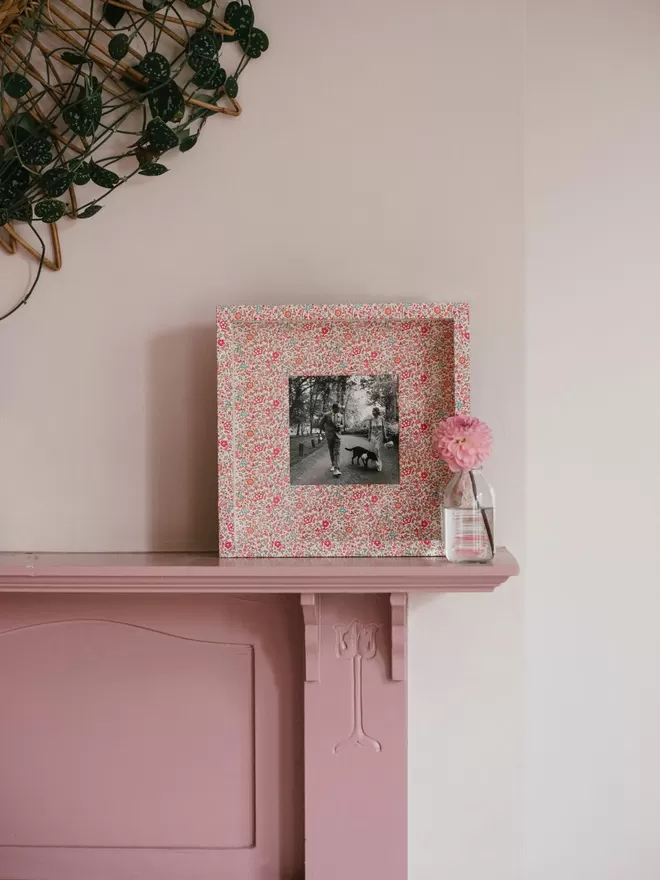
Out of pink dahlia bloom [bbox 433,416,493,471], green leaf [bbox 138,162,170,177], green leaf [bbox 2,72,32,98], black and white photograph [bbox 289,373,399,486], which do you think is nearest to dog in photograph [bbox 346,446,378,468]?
black and white photograph [bbox 289,373,399,486]

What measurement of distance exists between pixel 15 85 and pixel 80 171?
0.53ft

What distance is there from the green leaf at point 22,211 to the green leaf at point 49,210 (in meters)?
0.01

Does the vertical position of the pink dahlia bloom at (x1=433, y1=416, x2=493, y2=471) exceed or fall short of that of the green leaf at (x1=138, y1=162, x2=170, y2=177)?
it falls short

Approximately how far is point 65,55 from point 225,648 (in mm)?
1069

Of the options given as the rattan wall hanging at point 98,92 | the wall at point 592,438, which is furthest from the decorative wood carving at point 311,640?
the rattan wall hanging at point 98,92

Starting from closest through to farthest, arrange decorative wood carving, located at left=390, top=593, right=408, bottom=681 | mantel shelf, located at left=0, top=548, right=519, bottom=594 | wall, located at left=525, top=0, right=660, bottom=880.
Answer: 1. mantel shelf, located at left=0, top=548, right=519, bottom=594
2. decorative wood carving, located at left=390, top=593, right=408, bottom=681
3. wall, located at left=525, top=0, right=660, bottom=880

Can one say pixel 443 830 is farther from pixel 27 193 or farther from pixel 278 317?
pixel 27 193

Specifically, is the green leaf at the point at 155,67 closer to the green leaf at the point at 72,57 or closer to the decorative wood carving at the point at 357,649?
the green leaf at the point at 72,57

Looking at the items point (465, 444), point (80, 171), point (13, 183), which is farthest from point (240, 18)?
point (465, 444)

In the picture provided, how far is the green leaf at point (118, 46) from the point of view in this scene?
4.07 feet

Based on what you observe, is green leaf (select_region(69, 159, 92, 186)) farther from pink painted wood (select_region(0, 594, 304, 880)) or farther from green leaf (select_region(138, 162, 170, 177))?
pink painted wood (select_region(0, 594, 304, 880))

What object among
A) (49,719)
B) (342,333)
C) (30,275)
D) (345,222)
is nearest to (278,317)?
(342,333)

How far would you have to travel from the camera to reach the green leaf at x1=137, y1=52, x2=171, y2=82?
49.6 inches

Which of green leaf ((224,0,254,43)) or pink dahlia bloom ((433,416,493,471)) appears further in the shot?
green leaf ((224,0,254,43))
